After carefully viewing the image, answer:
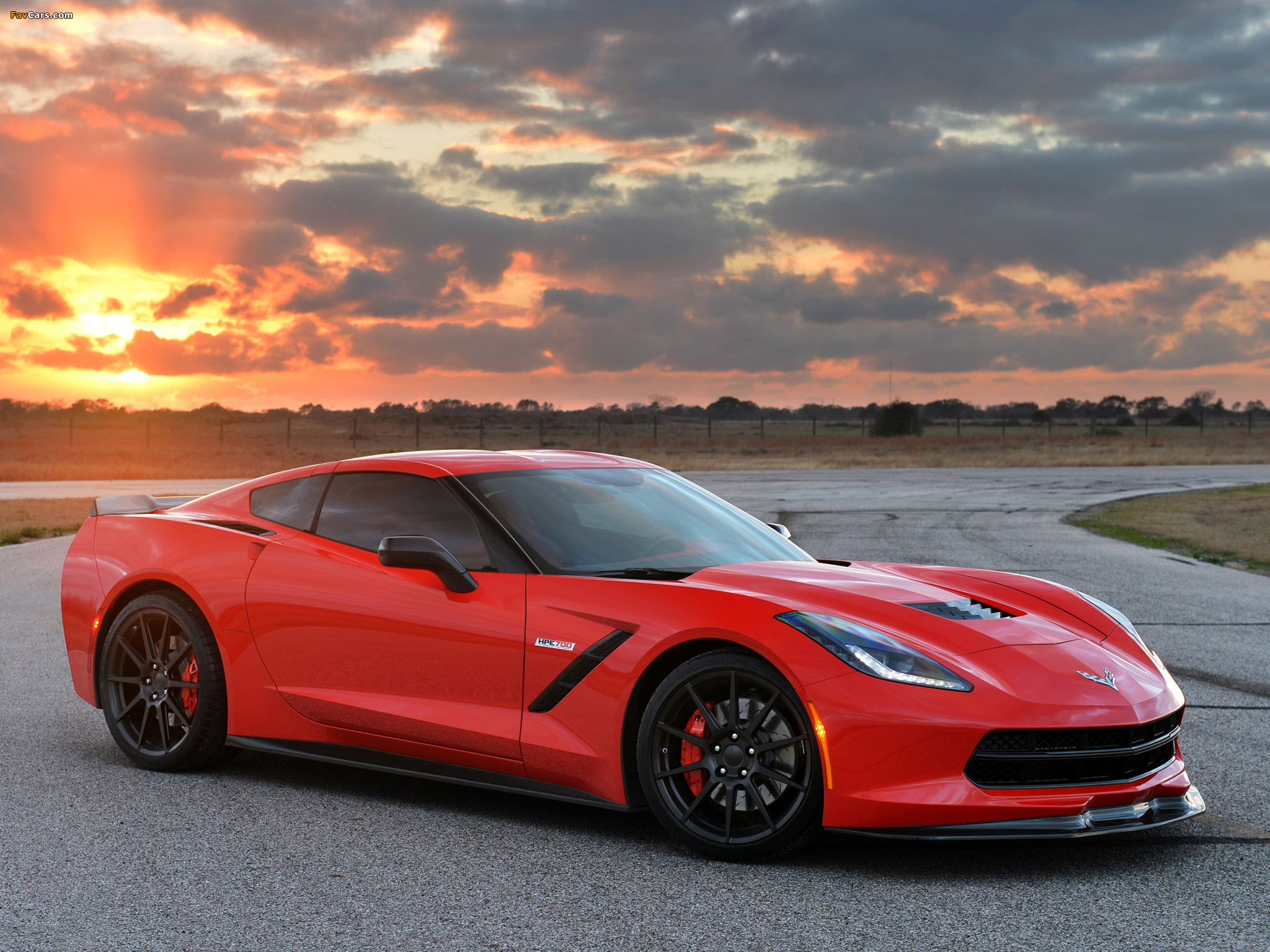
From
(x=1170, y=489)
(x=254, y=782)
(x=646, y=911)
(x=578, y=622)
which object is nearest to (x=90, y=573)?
(x=254, y=782)

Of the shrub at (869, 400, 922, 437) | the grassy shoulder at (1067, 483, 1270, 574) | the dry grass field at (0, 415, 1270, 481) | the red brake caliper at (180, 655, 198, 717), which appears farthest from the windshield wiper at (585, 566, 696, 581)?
the shrub at (869, 400, 922, 437)

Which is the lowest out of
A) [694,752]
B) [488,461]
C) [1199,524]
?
[1199,524]

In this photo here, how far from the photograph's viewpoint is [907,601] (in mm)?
4203

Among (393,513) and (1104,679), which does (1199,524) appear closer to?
(1104,679)

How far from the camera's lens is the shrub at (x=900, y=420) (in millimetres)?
73438

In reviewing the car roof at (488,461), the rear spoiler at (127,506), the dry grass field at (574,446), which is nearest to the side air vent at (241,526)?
the car roof at (488,461)

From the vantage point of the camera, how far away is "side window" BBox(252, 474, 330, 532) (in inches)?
208

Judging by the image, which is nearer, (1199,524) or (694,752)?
(694,752)

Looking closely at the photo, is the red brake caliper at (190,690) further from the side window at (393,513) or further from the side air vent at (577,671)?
the side air vent at (577,671)

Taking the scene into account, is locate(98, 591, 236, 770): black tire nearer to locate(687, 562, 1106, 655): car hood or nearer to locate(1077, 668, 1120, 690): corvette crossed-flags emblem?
locate(687, 562, 1106, 655): car hood

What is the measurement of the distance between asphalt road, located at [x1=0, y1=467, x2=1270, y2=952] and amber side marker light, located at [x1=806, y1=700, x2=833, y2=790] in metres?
0.33

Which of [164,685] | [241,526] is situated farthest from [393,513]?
[164,685]

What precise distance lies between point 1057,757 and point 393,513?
2.70 m

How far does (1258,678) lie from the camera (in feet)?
24.3
